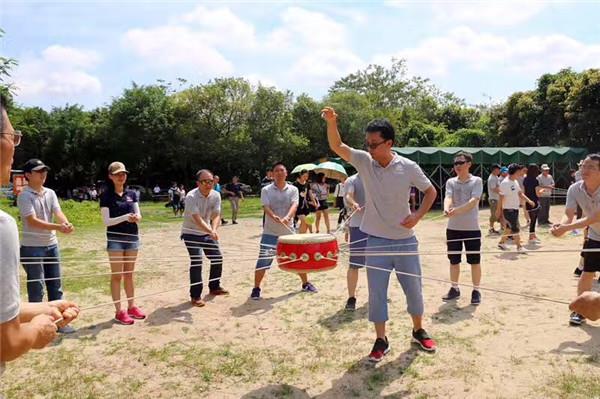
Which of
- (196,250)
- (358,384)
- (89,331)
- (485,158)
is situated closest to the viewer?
(358,384)

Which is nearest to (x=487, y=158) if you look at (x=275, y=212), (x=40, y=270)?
(x=275, y=212)

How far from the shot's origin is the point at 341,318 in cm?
537

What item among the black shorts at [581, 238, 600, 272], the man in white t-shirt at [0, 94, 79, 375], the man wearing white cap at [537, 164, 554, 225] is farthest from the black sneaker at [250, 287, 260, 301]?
the man wearing white cap at [537, 164, 554, 225]

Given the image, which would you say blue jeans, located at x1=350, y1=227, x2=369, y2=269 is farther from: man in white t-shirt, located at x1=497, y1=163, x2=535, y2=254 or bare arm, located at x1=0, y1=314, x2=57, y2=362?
man in white t-shirt, located at x1=497, y1=163, x2=535, y2=254

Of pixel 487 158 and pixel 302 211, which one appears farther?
pixel 487 158

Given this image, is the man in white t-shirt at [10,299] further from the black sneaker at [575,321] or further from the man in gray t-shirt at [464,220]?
the black sneaker at [575,321]

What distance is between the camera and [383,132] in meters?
4.05

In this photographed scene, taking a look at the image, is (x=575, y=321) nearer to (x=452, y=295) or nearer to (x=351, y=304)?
(x=452, y=295)

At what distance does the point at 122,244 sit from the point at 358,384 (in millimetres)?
3091

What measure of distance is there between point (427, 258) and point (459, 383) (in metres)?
5.25

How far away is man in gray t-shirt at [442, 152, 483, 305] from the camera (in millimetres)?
5734

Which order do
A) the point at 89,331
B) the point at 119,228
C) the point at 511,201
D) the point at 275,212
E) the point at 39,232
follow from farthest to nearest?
the point at 511,201 → the point at 275,212 → the point at 119,228 → the point at 89,331 → the point at 39,232

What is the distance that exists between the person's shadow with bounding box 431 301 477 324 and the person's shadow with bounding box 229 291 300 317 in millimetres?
1959

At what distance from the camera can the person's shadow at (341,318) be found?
5125 mm
